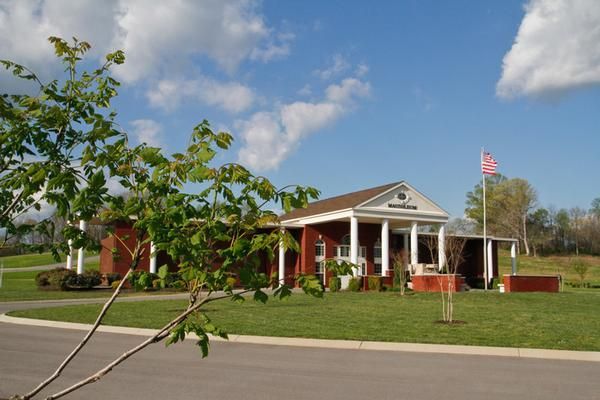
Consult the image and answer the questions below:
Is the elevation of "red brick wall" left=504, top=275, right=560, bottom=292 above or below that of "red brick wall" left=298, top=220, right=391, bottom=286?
below

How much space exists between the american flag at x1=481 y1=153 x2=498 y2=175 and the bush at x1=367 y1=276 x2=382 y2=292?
10.8 metres

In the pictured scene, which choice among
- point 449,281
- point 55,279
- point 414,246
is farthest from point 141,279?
point 414,246

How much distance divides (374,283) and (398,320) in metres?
17.5

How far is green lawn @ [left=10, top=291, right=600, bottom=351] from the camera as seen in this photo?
523 inches

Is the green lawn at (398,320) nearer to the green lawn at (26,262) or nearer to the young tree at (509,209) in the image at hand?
the green lawn at (26,262)

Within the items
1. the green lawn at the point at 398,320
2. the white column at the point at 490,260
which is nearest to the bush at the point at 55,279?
the green lawn at the point at 398,320

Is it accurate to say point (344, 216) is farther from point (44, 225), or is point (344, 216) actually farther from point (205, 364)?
point (44, 225)

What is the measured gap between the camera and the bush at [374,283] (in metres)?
34.1

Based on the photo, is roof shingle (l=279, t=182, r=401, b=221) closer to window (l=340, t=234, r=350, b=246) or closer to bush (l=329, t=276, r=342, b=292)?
window (l=340, t=234, r=350, b=246)

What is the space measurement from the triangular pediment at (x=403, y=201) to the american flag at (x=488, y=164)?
4211 mm

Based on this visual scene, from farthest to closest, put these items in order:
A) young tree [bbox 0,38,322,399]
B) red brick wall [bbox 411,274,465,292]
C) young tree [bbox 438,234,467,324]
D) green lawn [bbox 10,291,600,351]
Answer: red brick wall [bbox 411,274,465,292] → young tree [bbox 438,234,467,324] → green lawn [bbox 10,291,600,351] → young tree [bbox 0,38,322,399]

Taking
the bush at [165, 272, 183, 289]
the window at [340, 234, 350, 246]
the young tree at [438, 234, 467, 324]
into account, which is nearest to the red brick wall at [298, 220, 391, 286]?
the window at [340, 234, 350, 246]

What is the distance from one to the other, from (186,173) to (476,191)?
108504 millimetres

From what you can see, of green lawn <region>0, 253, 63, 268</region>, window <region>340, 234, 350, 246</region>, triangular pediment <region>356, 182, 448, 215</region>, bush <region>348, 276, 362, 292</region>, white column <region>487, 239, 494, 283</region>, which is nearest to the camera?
bush <region>348, 276, 362, 292</region>
